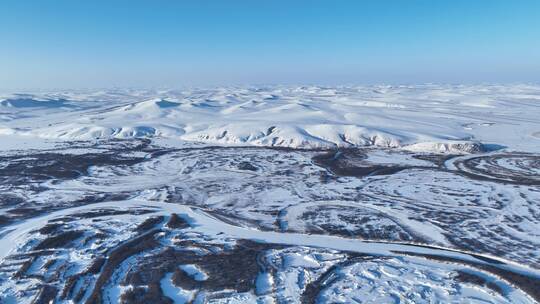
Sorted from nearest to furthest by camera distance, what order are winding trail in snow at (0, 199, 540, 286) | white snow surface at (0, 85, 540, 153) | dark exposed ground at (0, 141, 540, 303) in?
dark exposed ground at (0, 141, 540, 303), winding trail in snow at (0, 199, 540, 286), white snow surface at (0, 85, 540, 153)

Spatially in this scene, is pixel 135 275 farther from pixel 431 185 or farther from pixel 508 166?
pixel 508 166

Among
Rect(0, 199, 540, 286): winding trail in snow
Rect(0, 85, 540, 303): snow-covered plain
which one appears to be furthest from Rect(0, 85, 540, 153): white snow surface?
Rect(0, 199, 540, 286): winding trail in snow

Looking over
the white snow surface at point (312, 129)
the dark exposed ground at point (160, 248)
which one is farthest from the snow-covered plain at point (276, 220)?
the white snow surface at point (312, 129)

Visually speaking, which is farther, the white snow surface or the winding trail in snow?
the white snow surface

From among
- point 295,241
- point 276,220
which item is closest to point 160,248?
point 295,241

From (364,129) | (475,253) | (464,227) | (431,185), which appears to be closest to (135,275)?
(475,253)

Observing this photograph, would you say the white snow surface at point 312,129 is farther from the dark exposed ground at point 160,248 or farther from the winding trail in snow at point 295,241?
the winding trail in snow at point 295,241

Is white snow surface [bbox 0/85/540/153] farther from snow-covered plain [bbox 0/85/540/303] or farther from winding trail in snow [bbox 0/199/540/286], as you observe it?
winding trail in snow [bbox 0/199/540/286]

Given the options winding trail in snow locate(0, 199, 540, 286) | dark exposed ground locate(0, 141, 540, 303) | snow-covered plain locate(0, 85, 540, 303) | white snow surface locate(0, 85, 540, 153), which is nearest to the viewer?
dark exposed ground locate(0, 141, 540, 303)
